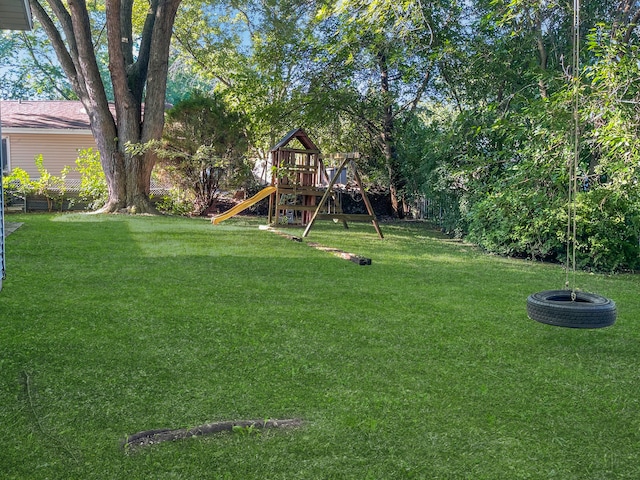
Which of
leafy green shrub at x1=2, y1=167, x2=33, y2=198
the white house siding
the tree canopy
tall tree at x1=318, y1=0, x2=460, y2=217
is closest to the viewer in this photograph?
the tree canopy

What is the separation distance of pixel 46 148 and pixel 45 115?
1.60 meters

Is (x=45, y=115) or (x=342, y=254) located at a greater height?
(x=45, y=115)

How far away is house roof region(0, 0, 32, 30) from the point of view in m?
5.54

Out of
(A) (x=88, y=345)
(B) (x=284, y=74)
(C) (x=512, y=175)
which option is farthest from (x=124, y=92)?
(A) (x=88, y=345)

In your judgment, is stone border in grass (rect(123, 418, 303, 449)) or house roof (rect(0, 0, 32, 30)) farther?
house roof (rect(0, 0, 32, 30))

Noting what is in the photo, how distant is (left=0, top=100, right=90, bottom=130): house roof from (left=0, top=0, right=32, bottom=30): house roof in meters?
16.6

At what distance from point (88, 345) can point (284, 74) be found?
14849mm

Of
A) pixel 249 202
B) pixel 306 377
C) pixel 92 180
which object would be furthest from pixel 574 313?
pixel 92 180

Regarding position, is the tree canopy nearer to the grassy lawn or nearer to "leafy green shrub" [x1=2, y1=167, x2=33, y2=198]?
the grassy lawn

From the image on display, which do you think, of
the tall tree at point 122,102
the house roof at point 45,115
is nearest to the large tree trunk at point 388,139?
the tall tree at point 122,102

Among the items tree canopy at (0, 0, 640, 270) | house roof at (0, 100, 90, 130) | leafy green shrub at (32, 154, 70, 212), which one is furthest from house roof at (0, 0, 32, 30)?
house roof at (0, 100, 90, 130)

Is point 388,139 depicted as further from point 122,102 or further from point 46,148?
point 46,148

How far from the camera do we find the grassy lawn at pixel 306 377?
94.7 inches

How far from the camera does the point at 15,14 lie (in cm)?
579
